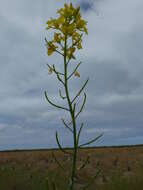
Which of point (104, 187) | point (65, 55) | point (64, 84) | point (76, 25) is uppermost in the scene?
point (76, 25)

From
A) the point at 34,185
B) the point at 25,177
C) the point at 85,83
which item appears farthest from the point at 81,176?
the point at 85,83

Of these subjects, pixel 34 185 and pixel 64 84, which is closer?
pixel 64 84

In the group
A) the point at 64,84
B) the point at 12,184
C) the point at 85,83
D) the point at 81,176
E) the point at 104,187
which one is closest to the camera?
the point at 64,84

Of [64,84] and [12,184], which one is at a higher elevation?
[64,84]

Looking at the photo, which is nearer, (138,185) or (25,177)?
(138,185)

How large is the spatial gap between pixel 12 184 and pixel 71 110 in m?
6.86

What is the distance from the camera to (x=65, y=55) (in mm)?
2928

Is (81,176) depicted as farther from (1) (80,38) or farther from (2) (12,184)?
(1) (80,38)

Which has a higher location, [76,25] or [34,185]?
[76,25]

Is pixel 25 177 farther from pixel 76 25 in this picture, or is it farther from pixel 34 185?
pixel 76 25

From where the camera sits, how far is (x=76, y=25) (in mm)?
2971

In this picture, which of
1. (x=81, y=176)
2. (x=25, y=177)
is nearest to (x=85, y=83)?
(x=25, y=177)

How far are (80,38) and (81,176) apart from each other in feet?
29.7

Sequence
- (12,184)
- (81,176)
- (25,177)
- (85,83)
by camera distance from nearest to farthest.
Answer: (85,83), (12,184), (25,177), (81,176)
